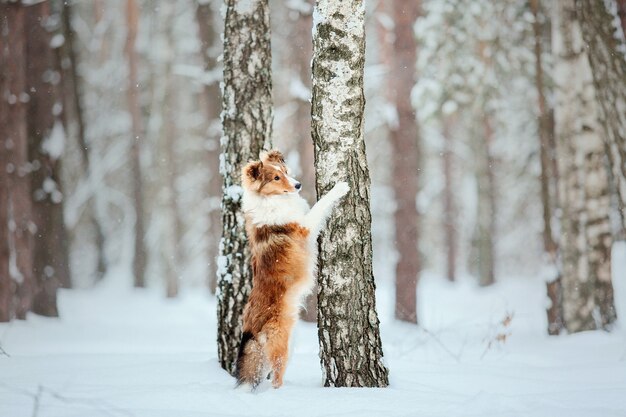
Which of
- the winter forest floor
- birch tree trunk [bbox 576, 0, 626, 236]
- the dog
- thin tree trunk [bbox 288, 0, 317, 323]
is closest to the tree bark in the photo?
the winter forest floor

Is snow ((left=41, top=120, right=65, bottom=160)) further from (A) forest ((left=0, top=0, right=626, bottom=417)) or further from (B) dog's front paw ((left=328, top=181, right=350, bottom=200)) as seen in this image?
(B) dog's front paw ((left=328, top=181, right=350, bottom=200))

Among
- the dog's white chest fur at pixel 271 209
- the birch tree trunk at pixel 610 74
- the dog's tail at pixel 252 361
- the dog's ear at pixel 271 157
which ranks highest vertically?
the birch tree trunk at pixel 610 74

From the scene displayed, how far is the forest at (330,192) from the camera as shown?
4859 mm

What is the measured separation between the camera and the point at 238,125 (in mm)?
6289

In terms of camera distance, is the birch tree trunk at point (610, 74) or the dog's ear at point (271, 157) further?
the birch tree trunk at point (610, 74)

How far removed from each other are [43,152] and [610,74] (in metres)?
11.5

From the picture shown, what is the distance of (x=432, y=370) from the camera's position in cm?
590

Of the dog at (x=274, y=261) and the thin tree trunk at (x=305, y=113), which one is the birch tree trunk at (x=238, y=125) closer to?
the dog at (x=274, y=261)

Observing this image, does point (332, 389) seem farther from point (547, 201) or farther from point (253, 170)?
point (547, 201)

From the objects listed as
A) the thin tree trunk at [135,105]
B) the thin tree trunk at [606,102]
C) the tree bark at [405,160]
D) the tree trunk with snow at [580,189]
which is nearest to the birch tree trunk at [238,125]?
the thin tree trunk at [606,102]

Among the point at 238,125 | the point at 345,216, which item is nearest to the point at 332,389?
the point at 345,216

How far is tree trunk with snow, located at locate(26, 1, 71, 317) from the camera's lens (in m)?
Result: 12.7

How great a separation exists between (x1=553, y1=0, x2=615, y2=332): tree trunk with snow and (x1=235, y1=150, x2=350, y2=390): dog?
5392 millimetres

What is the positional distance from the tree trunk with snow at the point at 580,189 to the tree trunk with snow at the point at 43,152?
10786 mm
